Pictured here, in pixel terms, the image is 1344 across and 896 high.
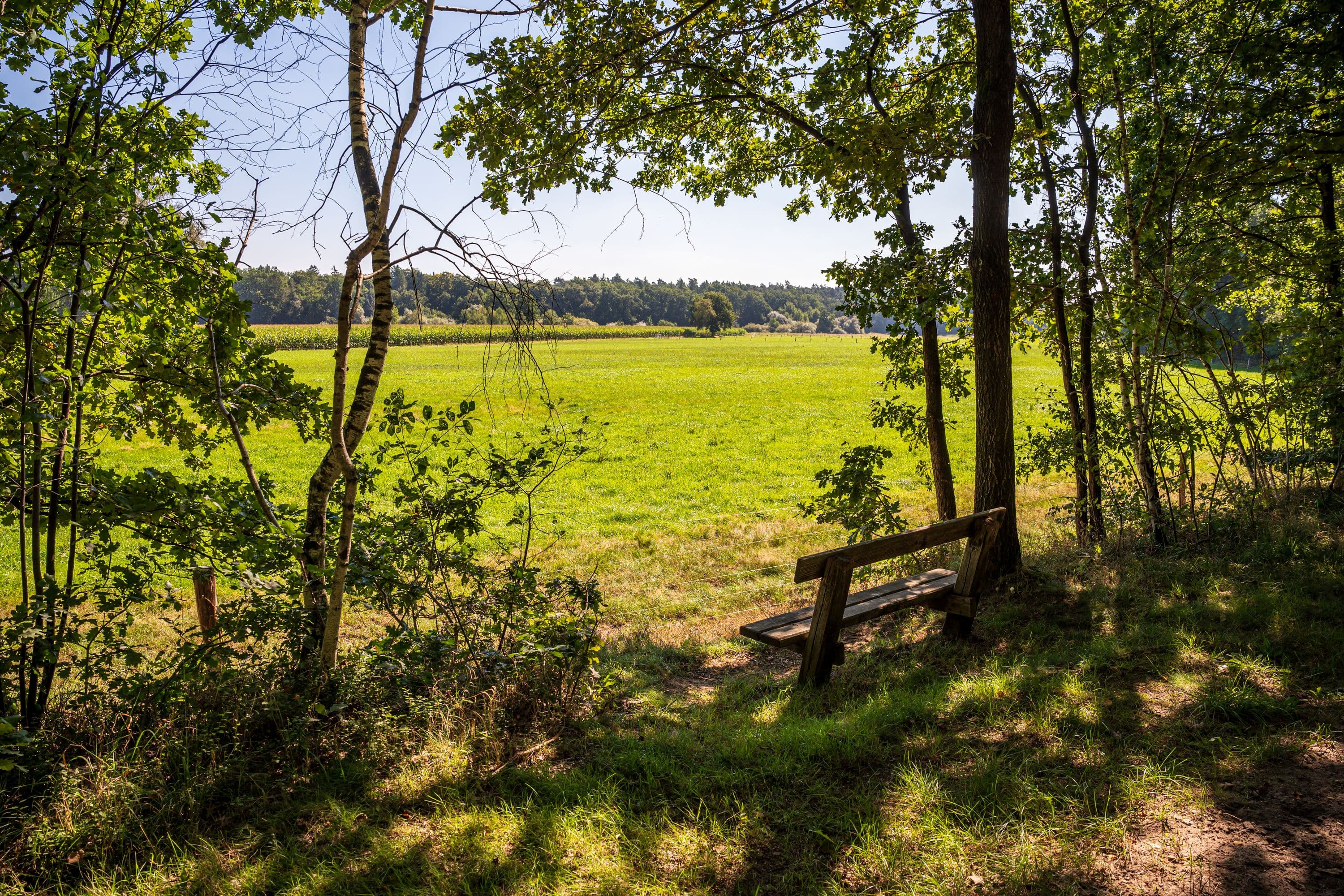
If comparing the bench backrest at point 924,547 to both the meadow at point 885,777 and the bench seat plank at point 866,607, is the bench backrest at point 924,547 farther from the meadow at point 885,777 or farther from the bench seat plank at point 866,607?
the meadow at point 885,777

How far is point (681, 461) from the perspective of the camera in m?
20.5

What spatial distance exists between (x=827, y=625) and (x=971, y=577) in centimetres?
151

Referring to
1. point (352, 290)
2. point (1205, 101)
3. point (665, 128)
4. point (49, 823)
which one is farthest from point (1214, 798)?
point (665, 128)

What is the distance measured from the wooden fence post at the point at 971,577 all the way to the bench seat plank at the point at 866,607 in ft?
0.32

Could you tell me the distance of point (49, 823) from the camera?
3.32 m

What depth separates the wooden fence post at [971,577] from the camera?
5949 mm

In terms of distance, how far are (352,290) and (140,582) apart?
7.06 ft

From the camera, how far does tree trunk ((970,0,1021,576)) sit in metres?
6.48

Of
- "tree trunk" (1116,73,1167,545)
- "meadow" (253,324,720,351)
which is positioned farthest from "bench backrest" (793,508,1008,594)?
"tree trunk" (1116,73,1167,545)

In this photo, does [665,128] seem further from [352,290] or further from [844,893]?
[844,893]

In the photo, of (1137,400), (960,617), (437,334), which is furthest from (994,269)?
(437,334)

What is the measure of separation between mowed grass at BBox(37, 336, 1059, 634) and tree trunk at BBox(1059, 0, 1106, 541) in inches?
55.3

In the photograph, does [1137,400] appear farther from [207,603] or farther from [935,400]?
[207,603]

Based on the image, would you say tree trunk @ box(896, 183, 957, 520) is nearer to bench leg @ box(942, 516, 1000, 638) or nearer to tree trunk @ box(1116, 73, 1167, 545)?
tree trunk @ box(1116, 73, 1167, 545)
